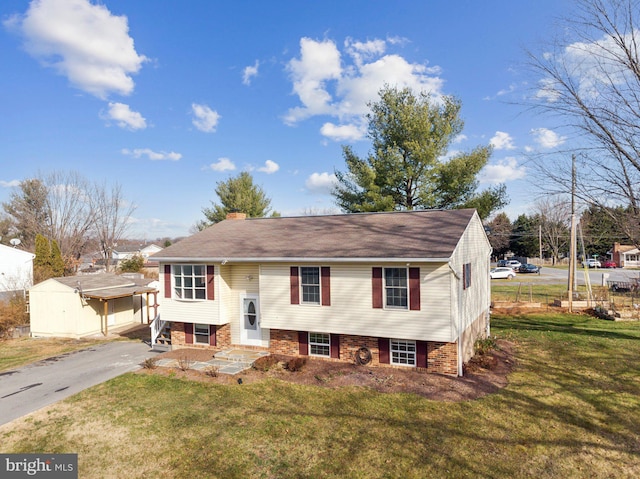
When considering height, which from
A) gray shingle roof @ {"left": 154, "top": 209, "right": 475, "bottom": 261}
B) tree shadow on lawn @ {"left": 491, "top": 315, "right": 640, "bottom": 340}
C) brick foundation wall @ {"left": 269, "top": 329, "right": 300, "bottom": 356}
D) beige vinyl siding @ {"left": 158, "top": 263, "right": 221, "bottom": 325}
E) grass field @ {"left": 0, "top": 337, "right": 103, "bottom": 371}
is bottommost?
tree shadow on lawn @ {"left": 491, "top": 315, "right": 640, "bottom": 340}

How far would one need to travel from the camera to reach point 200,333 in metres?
15.9

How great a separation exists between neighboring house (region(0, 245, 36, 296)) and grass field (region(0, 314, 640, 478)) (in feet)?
73.6

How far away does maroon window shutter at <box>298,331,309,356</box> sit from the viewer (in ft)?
45.7

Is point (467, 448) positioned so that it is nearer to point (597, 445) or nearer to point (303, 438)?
point (597, 445)

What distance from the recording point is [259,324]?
583 inches

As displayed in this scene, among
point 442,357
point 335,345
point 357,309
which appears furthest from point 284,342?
point 442,357

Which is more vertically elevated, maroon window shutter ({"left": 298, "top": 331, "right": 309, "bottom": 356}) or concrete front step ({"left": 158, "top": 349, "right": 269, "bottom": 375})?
maroon window shutter ({"left": 298, "top": 331, "right": 309, "bottom": 356})

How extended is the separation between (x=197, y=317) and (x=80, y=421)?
5949 millimetres

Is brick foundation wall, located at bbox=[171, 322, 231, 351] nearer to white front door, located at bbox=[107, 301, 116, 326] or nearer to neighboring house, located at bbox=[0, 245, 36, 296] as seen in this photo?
white front door, located at bbox=[107, 301, 116, 326]

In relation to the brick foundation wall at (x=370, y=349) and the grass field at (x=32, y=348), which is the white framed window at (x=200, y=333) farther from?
the grass field at (x=32, y=348)

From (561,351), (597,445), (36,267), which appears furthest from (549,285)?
(36,267)

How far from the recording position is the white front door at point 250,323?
14914 mm

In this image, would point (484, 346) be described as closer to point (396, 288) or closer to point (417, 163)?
point (396, 288)

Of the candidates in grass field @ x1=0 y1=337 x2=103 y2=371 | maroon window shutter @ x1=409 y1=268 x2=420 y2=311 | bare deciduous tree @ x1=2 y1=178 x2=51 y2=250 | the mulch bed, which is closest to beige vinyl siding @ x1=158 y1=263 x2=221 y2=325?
the mulch bed
